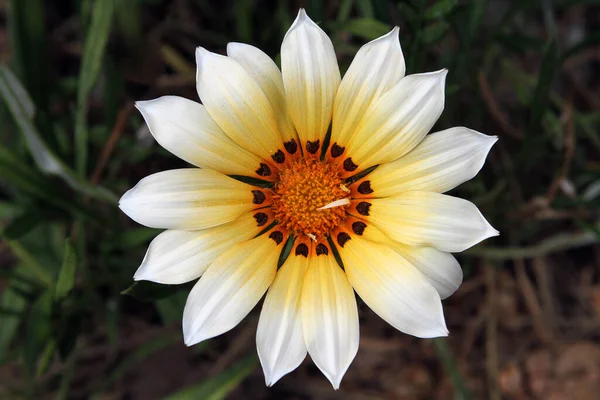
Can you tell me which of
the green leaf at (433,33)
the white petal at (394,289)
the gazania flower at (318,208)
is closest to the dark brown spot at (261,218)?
the gazania flower at (318,208)

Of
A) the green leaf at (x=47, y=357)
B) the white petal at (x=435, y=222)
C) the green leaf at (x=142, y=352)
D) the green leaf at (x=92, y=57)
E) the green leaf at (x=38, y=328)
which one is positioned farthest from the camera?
the green leaf at (x=142, y=352)

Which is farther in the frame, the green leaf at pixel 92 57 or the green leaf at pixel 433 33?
the green leaf at pixel 92 57

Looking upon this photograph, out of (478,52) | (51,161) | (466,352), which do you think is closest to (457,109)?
(478,52)

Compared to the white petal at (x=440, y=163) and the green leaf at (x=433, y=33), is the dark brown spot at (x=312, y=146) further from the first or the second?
the green leaf at (x=433, y=33)

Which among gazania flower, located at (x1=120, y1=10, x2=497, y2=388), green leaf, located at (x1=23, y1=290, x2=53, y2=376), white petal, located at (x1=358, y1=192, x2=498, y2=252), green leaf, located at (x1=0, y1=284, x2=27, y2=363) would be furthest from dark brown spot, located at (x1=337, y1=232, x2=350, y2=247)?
green leaf, located at (x1=0, y1=284, x2=27, y2=363)

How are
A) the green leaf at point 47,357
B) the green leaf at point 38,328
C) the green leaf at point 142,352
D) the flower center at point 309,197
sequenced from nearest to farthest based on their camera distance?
the flower center at point 309,197 → the green leaf at point 47,357 → the green leaf at point 38,328 → the green leaf at point 142,352

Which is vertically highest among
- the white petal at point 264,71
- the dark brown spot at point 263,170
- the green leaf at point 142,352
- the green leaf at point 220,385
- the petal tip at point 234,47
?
the petal tip at point 234,47

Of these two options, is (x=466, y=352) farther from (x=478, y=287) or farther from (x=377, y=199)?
(x=377, y=199)

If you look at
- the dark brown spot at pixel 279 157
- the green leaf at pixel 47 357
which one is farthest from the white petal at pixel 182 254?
the green leaf at pixel 47 357

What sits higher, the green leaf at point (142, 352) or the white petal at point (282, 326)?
the white petal at point (282, 326)
